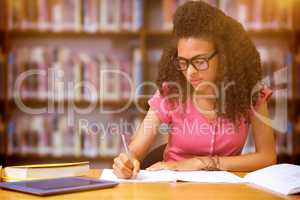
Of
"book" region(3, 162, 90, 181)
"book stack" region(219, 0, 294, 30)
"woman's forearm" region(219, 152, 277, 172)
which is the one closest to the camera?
"book" region(3, 162, 90, 181)

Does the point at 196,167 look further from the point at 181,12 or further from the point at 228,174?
the point at 181,12

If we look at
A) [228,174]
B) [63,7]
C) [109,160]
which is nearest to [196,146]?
[228,174]

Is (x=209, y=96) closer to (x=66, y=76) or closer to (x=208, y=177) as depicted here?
(x=208, y=177)

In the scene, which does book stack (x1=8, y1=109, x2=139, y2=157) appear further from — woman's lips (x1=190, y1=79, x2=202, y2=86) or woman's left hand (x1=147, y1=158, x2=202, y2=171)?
woman's left hand (x1=147, y1=158, x2=202, y2=171)

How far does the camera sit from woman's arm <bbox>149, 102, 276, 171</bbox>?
1.46 metres

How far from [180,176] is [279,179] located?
0.26 meters

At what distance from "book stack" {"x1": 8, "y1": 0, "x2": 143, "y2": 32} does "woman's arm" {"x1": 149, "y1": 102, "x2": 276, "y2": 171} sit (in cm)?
138

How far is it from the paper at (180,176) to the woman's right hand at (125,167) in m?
0.02

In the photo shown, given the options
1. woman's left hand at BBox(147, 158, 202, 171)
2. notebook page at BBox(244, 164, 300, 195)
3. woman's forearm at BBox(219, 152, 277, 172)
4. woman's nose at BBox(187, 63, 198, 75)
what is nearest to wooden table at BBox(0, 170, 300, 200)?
notebook page at BBox(244, 164, 300, 195)

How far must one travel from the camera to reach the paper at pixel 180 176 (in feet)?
4.00

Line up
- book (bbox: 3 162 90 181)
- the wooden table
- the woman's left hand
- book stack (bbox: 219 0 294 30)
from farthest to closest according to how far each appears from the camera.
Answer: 1. book stack (bbox: 219 0 294 30)
2. the woman's left hand
3. book (bbox: 3 162 90 181)
4. the wooden table

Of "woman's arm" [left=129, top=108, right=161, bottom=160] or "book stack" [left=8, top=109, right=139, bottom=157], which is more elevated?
"woman's arm" [left=129, top=108, right=161, bottom=160]

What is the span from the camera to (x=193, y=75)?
1708mm

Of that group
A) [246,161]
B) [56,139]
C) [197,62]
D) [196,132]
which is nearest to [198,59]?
[197,62]
